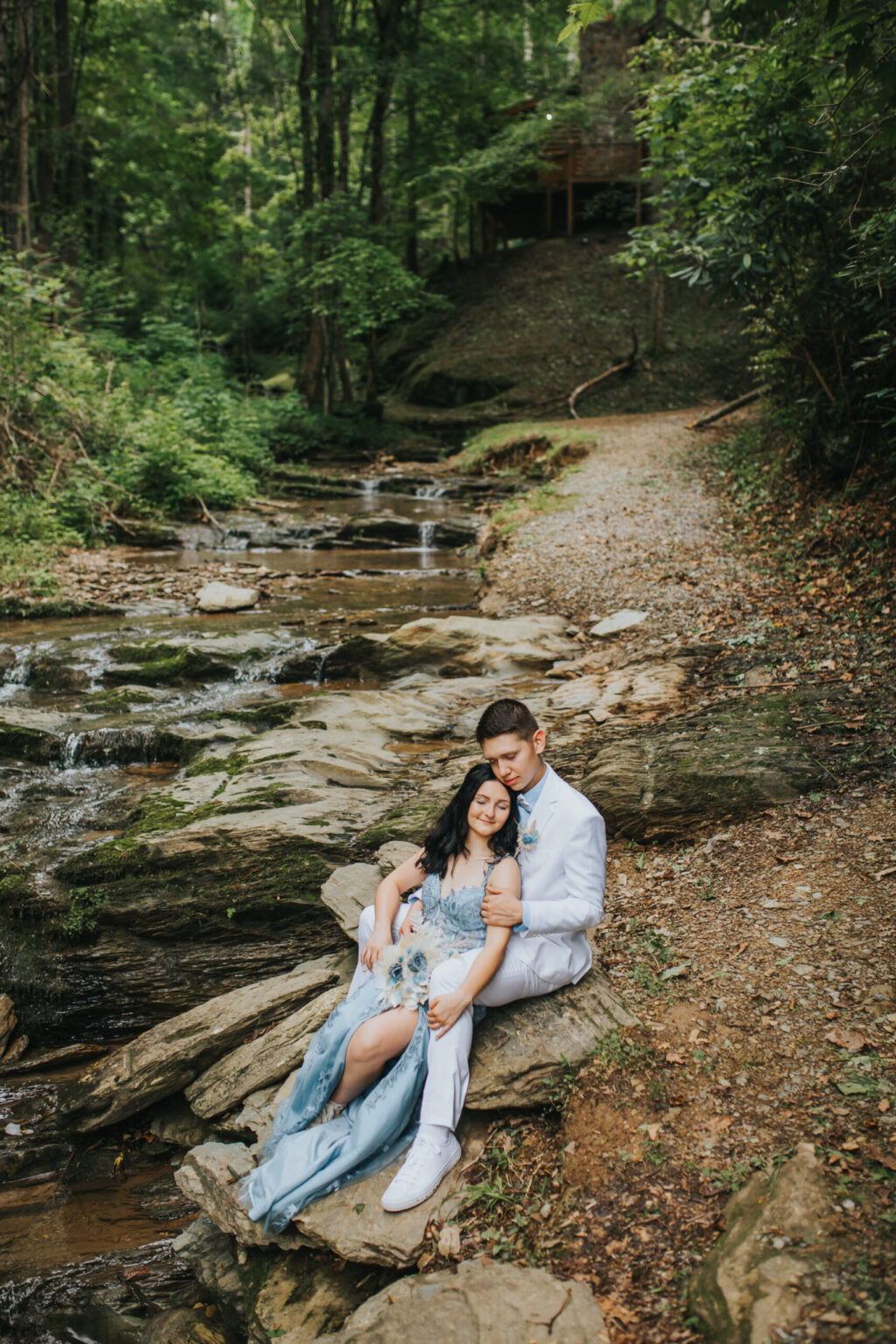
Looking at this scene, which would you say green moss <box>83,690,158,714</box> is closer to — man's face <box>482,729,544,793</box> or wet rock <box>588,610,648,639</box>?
wet rock <box>588,610,648,639</box>

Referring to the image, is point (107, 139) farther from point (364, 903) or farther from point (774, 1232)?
point (774, 1232)

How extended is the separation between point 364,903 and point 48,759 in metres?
3.64

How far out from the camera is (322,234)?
1947 cm

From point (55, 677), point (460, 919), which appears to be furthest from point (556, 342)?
point (460, 919)

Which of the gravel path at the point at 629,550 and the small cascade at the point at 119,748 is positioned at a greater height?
the gravel path at the point at 629,550

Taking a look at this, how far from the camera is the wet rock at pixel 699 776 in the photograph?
14.6ft

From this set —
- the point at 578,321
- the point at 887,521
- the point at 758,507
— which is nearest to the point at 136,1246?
the point at 887,521

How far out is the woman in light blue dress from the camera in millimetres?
2846

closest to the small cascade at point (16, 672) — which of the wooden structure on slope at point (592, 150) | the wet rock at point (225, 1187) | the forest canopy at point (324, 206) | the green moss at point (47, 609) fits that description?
the green moss at point (47, 609)

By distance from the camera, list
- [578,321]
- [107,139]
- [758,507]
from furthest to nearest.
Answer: [578,321] → [107,139] → [758,507]

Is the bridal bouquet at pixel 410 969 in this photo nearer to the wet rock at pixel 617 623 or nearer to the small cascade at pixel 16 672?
the wet rock at pixel 617 623

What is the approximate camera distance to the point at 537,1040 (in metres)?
3.04

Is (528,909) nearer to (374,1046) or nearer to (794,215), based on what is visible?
(374,1046)

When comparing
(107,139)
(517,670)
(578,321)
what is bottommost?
(517,670)
